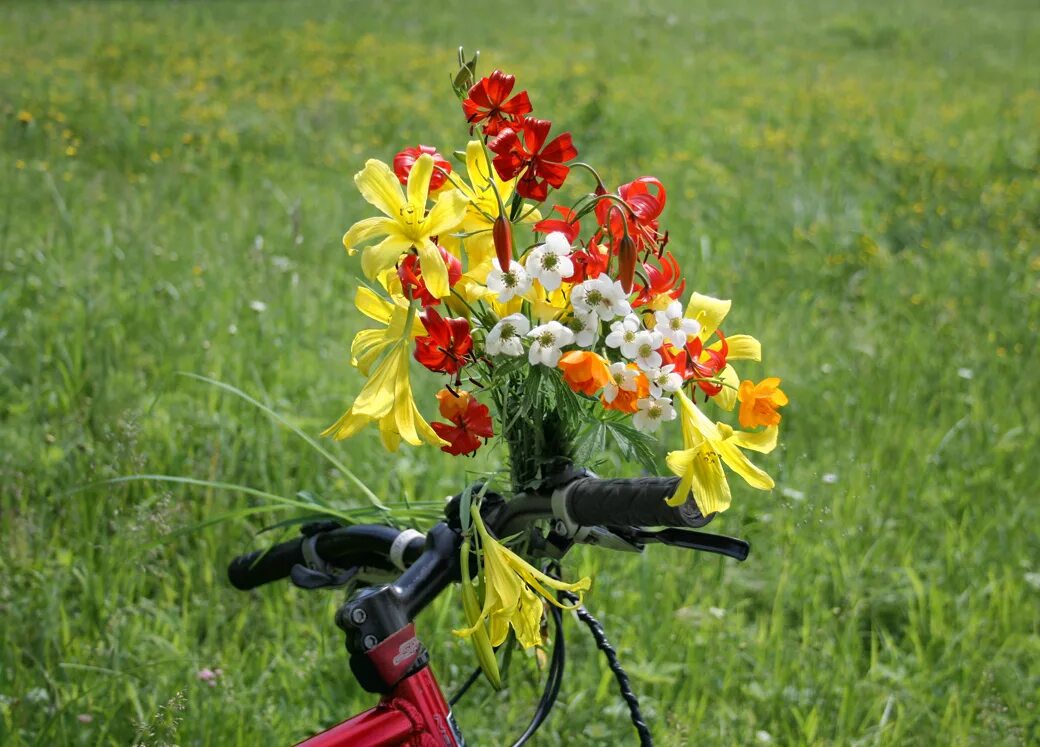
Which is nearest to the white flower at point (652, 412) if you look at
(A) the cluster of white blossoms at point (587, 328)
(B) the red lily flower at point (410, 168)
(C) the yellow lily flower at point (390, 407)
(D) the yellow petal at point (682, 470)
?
(A) the cluster of white blossoms at point (587, 328)

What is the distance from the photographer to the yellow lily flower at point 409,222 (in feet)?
3.52

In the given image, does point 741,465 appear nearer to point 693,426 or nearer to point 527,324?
point 693,426

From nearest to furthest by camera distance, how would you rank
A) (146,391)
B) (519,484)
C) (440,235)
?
(440,235) < (519,484) < (146,391)

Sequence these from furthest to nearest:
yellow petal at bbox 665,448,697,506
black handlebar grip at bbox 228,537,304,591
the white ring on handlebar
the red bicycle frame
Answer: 1. black handlebar grip at bbox 228,537,304,591
2. the white ring on handlebar
3. the red bicycle frame
4. yellow petal at bbox 665,448,697,506

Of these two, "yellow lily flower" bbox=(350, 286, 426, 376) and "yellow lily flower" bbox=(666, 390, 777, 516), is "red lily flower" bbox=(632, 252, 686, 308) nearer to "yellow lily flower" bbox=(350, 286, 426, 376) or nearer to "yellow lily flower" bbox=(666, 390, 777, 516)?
"yellow lily flower" bbox=(666, 390, 777, 516)

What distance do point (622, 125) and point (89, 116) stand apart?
3.09m

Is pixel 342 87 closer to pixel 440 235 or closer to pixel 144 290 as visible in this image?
pixel 144 290

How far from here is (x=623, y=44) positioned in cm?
1038

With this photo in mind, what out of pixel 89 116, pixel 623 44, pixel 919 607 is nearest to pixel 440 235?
pixel 919 607

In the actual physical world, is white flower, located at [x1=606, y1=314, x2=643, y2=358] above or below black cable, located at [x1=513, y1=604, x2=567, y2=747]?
above

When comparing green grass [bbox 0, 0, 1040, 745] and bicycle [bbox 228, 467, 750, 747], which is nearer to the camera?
bicycle [bbox 228, 467, 750, 747]

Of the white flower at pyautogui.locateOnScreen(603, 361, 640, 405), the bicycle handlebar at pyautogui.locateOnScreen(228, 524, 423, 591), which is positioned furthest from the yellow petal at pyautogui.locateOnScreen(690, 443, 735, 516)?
the bicycle handlebar at pyautogui.locateOnScreen(228, 524, 423, 591)

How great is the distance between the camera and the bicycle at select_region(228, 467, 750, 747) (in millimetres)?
1120

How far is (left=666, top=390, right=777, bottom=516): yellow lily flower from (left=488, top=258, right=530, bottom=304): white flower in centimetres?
19
